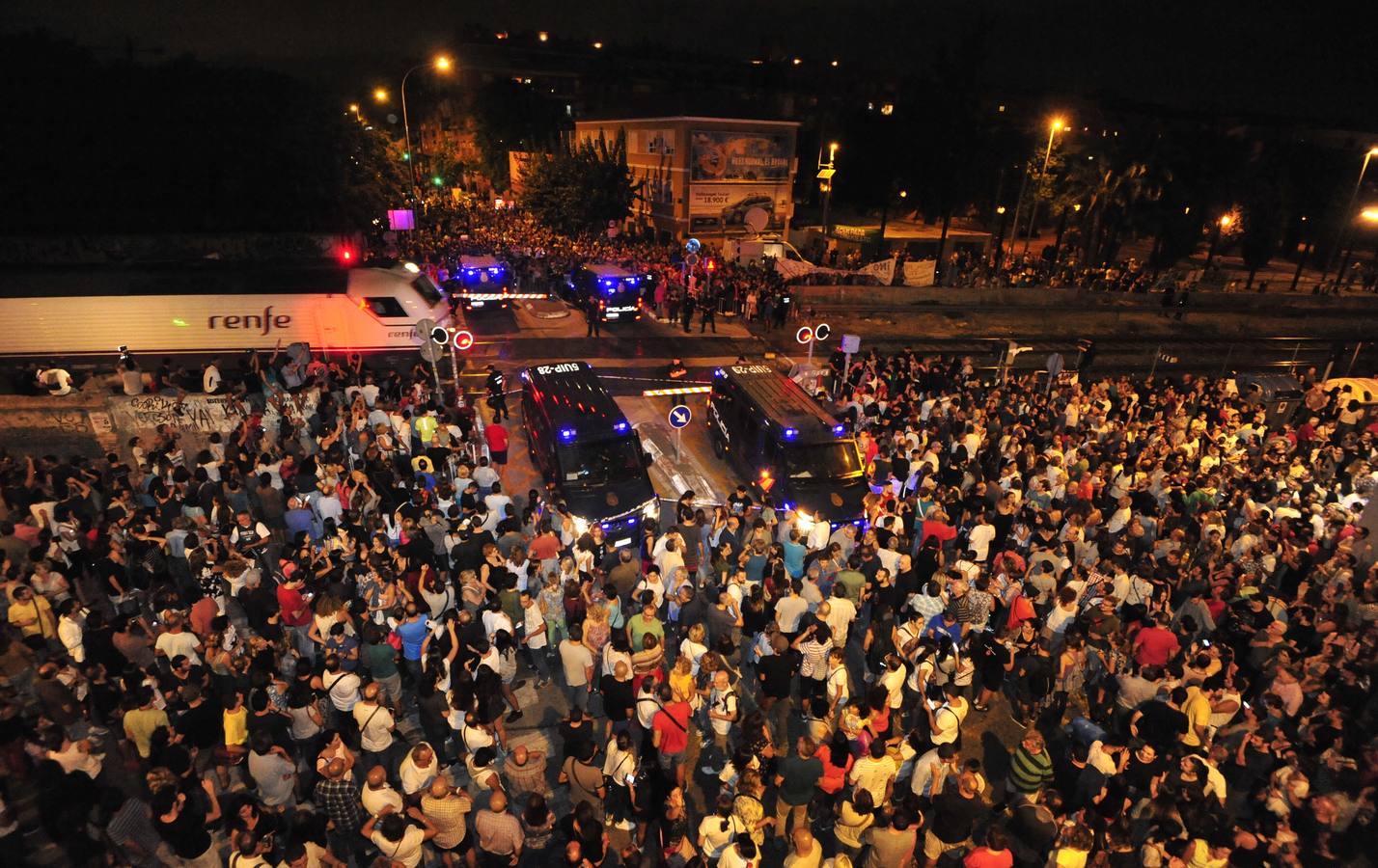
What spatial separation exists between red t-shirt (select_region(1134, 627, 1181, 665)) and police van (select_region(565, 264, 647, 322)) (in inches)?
773

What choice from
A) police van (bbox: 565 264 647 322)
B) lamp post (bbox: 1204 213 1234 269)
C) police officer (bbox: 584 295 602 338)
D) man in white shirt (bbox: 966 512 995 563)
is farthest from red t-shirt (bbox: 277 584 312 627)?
lamp post (bbox: 1204 213 1234 269)

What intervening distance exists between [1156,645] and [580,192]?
125ft

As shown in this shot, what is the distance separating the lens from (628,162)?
159 ft

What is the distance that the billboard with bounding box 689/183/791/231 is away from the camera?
41500 millimetres

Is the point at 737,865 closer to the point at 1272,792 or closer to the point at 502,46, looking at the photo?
the point at 1272,792

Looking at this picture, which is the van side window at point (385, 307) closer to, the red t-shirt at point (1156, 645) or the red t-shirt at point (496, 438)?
the red t-shirt at point (496, 438)

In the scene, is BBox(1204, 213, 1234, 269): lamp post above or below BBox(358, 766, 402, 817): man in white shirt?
above

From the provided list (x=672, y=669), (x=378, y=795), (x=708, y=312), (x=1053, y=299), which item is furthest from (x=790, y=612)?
(x=1053, y=299)

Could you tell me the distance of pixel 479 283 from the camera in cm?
2580

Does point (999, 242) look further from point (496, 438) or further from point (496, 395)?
point (496, 438)

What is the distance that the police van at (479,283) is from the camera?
2564 centimetres

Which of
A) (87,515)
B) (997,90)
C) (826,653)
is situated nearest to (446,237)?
(87,515)

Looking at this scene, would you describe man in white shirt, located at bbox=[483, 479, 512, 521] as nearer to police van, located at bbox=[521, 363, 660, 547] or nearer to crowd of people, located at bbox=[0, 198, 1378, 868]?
crowd of people, located at bbox=[0, 198, 1378, 868]

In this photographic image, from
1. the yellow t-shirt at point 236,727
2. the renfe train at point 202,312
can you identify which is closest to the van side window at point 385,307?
the renfe train at point 202,312
